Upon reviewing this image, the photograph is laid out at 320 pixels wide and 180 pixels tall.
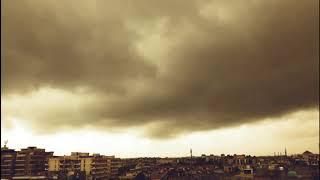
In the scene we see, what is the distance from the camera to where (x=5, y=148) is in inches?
5763

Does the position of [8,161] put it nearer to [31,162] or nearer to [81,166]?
[31,162]

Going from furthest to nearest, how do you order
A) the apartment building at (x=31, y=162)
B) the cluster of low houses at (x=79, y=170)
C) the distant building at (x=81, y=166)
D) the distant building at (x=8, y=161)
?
the distant building at (x=81, y=166)
the apartment building at (x=31, y=162)
the cluster of low houses at (x=79, y=170)
the distant building at (x=8, y=161)

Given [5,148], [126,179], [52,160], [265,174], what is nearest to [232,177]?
[265,174]

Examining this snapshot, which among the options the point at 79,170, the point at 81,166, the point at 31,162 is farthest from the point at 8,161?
the point at 81,166

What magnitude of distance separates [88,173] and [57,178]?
79.2 feet

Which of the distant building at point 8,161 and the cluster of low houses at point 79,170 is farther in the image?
the cluster of low houses at point 79,170

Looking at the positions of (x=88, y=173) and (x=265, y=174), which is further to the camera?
(x=88, y=173)

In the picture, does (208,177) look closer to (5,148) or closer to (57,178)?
(57,178)

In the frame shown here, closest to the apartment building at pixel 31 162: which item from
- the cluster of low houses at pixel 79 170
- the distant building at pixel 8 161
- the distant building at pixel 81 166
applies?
the cluster of low houses at pixel 79 170

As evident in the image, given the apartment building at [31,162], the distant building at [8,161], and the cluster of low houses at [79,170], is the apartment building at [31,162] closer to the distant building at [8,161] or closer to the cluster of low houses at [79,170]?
the cluster of low houses at [79,170]

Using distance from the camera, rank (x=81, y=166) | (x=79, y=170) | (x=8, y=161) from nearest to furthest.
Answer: (x=8, y=161), (x=79, y=170), (x=81, y=166)

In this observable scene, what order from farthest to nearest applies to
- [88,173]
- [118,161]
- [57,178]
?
[118,161], [88,173], [57,178]

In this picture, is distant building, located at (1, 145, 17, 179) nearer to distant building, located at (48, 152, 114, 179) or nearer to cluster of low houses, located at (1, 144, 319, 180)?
cluster of low houses, located at (1, 144, 319, 180)

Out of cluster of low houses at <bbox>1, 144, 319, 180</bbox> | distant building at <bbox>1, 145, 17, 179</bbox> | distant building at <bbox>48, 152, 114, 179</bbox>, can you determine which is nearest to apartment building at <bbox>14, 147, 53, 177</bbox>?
cluster of low houses at <bbox>1, 144, 319, 180</bbox>
